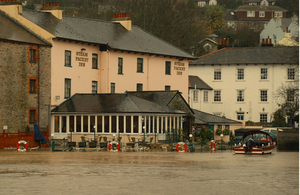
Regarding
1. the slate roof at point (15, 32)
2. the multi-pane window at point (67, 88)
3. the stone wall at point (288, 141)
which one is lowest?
the stone wall at point (288, 141)

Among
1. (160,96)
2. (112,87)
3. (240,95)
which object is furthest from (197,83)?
(160,96)

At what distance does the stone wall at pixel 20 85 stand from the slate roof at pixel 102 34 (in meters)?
3.14

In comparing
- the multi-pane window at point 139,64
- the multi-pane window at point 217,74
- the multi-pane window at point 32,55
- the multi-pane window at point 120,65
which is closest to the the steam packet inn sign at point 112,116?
the multi-pane window at point 32,55

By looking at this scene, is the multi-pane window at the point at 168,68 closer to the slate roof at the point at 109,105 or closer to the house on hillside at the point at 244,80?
the house on hillside at the point at 244,80

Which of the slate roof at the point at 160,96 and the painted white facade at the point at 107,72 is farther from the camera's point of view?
the slate roof at the point at 160,96

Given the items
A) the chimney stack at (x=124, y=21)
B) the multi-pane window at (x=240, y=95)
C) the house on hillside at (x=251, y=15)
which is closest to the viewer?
the chimney stack at (x=124, y=21)

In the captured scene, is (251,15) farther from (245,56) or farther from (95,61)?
(95,61)

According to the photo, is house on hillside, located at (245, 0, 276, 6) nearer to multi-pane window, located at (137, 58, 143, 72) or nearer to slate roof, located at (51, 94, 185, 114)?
multi-pane window, located at (137, 58, 143, 72)

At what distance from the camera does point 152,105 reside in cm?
4725

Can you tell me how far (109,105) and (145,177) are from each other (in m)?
25.2

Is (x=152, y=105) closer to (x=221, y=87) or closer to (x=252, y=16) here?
(x=221, y=87)

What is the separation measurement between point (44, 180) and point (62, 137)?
26.6 m

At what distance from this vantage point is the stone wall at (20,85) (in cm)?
4469

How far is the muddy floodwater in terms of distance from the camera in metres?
18.8
